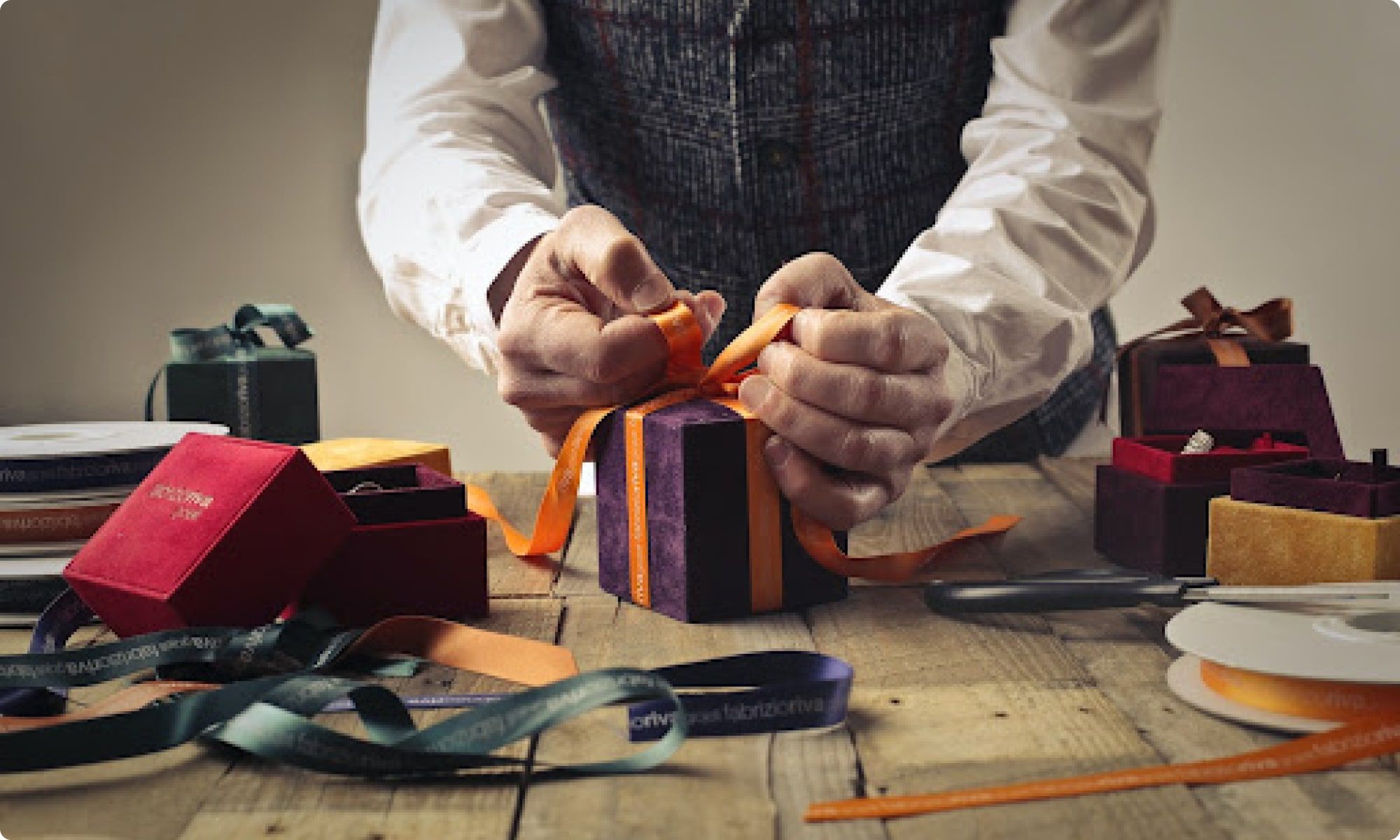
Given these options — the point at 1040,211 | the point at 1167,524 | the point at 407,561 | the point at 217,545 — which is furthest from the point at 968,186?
the point at 217,545

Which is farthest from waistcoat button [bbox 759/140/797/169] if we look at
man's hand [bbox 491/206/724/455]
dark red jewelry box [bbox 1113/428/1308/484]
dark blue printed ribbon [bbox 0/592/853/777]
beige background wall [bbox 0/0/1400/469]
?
beige background wall [bbox 0/0/1400/469]

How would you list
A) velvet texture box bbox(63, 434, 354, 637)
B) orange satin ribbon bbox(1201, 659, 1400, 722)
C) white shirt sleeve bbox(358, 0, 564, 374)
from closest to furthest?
orange satin ribbon bbox(1201, 659, 1400, 722), velvet texture box bbox(63, 434, 354, 637), white shirt sleeve bbox(358, 0, 564, 374)

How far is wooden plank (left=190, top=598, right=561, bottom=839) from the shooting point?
26.6 inches

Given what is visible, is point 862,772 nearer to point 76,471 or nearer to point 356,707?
point 356,707

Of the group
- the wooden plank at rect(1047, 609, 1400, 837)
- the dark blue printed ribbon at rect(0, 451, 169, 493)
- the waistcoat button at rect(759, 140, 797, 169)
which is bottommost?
the wooden plank at rect(1047, 609, 1400, 837)

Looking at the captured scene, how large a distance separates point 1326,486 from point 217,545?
2.17 ft

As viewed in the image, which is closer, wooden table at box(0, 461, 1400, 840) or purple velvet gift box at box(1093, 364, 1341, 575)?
wooden table at box(0, 461, 1400, 840)

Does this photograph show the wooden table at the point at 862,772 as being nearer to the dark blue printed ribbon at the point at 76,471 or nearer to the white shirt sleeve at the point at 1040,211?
the dark blue printed ribbon at the point at 76,471

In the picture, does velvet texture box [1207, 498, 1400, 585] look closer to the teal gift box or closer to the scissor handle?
the scissor handle

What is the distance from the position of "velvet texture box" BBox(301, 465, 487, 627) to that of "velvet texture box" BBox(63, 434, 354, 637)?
3 centimetres

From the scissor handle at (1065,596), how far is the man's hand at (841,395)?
3.7 inches

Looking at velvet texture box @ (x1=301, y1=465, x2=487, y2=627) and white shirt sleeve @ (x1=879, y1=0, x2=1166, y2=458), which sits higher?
white shirt sleeve @ (x1=879, y1=0, x2=1166, y2=458)

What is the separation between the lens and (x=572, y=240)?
113 centimetres

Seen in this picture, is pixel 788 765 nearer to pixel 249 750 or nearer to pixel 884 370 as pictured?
pixel 249 750
